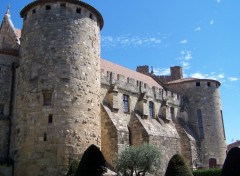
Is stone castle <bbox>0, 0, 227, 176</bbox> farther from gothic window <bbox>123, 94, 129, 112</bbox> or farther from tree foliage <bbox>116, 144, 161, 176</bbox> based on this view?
tree foliage <bbox>116, 144, 161, 176</bbox>

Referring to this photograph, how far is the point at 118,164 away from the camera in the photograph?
951 inches

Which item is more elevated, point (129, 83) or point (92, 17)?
point (92, 17)

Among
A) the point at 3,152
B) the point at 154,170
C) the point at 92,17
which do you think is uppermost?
the point at 92,17

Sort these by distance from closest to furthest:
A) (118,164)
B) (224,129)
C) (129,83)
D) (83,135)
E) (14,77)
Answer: (83,135), (118,164), (14,77), (129,83), (224,129)

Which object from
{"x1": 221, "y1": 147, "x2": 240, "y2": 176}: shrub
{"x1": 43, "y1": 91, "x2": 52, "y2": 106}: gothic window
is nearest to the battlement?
{"x1": 43, "y1": 91, "x2": 52, "y2": 106}: gothic window

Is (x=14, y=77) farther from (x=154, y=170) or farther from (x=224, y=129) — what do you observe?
(x=224, y=129)

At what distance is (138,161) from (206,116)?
746 inches

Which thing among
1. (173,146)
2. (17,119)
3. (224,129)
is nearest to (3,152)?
(17,119)

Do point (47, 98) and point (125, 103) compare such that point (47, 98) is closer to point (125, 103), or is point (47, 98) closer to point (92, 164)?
point (92, 164)

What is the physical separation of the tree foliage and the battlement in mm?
7265

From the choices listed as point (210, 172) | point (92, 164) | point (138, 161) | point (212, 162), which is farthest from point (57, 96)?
point (212, 162)

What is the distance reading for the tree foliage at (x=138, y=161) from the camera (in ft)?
78.3

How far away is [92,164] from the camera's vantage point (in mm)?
15359

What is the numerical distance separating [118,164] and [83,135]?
11.8ft
